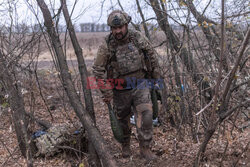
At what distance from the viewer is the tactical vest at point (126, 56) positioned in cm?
379

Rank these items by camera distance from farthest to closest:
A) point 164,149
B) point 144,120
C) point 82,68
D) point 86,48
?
1. point 86,48
2. point 164,149
3. point 82,68
4. point 144,120

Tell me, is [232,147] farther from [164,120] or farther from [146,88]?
[164,120]

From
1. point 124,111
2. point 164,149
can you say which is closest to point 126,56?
point 124,111

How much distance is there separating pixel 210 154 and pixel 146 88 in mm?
1296

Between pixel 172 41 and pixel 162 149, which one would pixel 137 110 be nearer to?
pixel 162 149

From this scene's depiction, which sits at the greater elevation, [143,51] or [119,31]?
[119,31]

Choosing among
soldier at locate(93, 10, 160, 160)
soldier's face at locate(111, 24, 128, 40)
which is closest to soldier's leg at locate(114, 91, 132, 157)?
soldier at locate(93, 10, 160, 160)

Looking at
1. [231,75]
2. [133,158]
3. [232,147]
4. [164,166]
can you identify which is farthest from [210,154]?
[231,75]

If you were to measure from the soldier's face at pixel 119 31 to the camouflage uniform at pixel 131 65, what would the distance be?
7cm

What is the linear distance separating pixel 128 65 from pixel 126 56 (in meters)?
0.13

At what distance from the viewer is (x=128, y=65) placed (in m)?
3.81

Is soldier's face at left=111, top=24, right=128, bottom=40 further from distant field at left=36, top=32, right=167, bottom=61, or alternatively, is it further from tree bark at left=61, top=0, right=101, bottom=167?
tree bark at left=61, top=0, right=101, bottom=167

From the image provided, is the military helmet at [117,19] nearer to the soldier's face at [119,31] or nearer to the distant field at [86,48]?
the soldier's face at [119,31]

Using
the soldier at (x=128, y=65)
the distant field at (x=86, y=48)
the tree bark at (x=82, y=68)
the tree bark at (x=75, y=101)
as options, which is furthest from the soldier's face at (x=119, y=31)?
the tree bark at (x=75, y=101)
